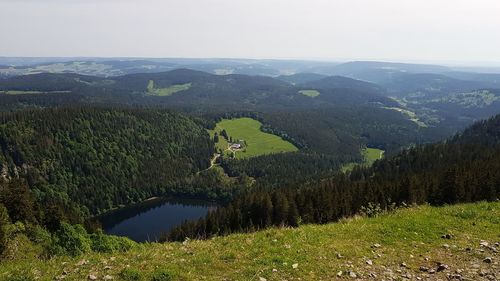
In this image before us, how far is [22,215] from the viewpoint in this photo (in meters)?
85.1

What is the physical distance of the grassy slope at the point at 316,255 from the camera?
19703mm

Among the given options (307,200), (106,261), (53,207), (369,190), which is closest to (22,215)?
(53,207)

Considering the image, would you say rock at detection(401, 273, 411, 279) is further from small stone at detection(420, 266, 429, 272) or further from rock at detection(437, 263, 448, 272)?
rock at detection(437, 263, 448, 272)

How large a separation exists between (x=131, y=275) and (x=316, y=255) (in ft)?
31.8

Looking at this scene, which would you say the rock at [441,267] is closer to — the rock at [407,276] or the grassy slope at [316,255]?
the grassy slope at [316,255]

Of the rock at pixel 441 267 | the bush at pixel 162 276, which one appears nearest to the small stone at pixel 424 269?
the rock at pixel 441 267

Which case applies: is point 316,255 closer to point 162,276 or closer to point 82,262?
point 162,276

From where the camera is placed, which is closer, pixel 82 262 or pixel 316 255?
pixel 82 262

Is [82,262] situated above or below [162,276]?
below

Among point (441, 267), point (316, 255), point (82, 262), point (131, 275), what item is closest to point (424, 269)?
point (441, 267)

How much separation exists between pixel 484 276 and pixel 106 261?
1914 centimetres

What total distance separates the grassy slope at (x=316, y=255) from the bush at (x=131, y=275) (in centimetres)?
28

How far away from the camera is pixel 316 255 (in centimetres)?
2180

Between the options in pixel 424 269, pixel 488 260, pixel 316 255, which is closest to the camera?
pixel 424 269
